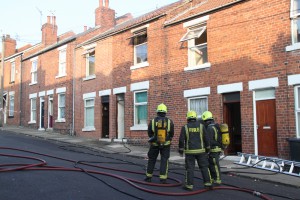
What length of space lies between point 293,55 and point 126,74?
30.3 ft

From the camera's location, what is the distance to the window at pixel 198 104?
46.8ft

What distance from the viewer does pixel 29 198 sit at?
20.5 feet

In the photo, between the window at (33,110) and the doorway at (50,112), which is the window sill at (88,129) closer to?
the doorway at (50,112)

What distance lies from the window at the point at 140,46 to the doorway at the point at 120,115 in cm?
236

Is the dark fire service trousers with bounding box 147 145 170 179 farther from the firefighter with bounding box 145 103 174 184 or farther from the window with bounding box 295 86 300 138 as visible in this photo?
the window with bounding box 295 86 300 138

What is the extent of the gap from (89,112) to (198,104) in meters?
8.73

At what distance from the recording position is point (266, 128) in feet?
39.3

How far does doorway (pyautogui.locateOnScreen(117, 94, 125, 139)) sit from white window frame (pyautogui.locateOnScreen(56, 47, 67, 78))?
252 inches

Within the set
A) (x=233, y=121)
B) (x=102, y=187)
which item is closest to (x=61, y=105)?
(x=233, y=121)

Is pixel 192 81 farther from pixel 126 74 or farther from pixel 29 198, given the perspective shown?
pixel 29 198

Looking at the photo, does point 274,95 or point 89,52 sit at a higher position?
point 89,52

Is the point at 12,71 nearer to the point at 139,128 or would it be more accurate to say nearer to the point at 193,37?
the point at 139,128

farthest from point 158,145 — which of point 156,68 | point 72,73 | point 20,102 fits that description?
point 20,102

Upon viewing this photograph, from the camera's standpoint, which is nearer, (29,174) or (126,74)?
(29,174)
